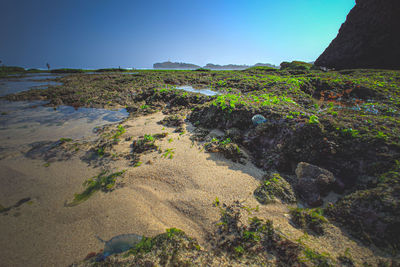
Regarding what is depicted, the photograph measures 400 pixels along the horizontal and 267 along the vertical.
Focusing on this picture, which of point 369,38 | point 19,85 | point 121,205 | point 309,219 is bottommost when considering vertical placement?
point 121,205

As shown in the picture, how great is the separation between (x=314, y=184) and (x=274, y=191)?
696 mm

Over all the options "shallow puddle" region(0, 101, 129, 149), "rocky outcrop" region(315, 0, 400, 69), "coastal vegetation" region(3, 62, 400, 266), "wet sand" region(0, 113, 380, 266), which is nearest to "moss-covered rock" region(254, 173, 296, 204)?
"coastal vegetation" region(3, 62, 400, 266)

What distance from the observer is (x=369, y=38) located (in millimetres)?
18688

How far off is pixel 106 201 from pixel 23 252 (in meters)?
1.04

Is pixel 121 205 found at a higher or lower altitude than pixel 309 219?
lower

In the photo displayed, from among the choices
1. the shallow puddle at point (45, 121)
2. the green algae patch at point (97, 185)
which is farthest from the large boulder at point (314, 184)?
the shallow puddle at point (45, 121)

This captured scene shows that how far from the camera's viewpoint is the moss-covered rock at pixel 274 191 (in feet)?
→ 8.55

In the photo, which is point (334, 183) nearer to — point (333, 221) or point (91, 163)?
point (333, 221)

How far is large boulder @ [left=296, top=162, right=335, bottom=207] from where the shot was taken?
258 cm

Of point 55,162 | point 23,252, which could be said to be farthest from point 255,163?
point 55,162

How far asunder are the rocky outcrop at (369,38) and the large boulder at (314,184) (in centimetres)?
2446

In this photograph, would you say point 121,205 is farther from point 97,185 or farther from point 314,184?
point 314,184

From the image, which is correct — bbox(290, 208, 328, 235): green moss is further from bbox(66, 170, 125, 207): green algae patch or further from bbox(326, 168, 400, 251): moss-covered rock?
bbox(66, 170, 125, 207): green algae patch

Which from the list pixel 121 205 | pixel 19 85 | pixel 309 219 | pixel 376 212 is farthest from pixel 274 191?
pixel 19 85
